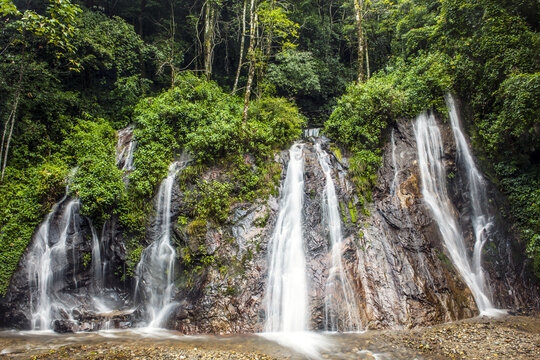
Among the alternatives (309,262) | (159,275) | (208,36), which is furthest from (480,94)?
(208,36)

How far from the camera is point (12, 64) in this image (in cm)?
1038

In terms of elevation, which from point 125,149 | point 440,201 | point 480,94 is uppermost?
point 480,94

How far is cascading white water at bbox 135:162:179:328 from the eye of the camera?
7.89m

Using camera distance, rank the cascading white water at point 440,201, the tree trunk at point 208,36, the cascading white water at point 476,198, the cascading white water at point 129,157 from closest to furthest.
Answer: the cascading white water at point 440,201
the cascading white water at point 476,198
the cascading white water at point 129,157
the tree trunk at point 208,36

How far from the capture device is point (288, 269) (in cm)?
834

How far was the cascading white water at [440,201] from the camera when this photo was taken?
8.36 meters

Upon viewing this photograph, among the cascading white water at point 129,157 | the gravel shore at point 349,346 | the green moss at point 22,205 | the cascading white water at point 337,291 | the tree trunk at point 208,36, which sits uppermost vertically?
the tree trunk at point 208,36

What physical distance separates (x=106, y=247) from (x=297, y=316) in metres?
6.57

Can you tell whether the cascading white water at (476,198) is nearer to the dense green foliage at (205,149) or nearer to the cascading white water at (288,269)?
the cascading white water at (288,269)

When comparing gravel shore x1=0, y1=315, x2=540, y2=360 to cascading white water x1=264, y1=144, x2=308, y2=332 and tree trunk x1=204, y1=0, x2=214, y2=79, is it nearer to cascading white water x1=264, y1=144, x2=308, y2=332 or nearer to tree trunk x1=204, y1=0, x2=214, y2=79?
cascading white water x1=264, y1=144, x2=308, y2=332

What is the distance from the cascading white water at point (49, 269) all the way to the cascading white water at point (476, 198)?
12494 mm

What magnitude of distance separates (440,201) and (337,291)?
17.2ft

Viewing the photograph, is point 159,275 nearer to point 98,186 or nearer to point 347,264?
point 98,186

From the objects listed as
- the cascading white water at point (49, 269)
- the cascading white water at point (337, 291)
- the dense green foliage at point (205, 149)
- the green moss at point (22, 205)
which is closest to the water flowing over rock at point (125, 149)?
the dense green foliage at point (205, 149)
